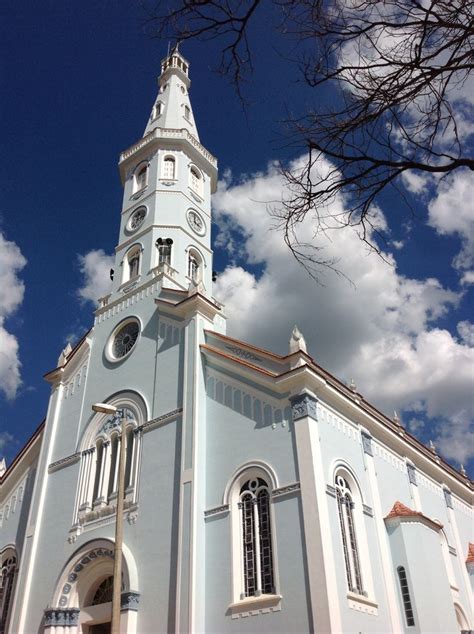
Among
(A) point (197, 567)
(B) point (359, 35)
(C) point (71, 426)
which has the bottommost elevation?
(A) point (197, 567)

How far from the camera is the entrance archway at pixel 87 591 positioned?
61.3ft

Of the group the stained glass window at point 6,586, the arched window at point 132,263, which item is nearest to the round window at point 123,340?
the arched window at point 132,263

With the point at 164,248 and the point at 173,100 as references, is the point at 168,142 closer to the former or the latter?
the point at 173,100

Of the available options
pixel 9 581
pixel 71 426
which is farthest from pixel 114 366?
pixel 9 581

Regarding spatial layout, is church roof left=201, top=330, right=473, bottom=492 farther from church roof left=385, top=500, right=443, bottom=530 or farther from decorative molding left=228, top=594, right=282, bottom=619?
decorative molding left=228, top=594, right=282, bottom=619

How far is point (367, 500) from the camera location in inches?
758

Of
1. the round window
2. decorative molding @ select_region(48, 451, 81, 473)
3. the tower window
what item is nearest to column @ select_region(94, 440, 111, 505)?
decorative molding @ select_region(48, 451, 81, 473)

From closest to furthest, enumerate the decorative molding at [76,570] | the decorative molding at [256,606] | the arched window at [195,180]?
the decorative molding at [256,606] → the decorative molding at [76,570] → the arched window at [195,180]

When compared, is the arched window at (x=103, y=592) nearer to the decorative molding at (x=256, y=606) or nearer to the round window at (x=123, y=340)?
the decorative molding at (x=256, y=606)

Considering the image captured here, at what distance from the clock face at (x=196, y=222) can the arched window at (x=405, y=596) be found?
1768 cm

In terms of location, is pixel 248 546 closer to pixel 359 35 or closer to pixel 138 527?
pixel 138 527

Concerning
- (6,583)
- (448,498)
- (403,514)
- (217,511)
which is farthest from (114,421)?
(448,498)

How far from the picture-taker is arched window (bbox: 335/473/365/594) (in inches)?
659

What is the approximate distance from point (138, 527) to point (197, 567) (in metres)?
2.93
